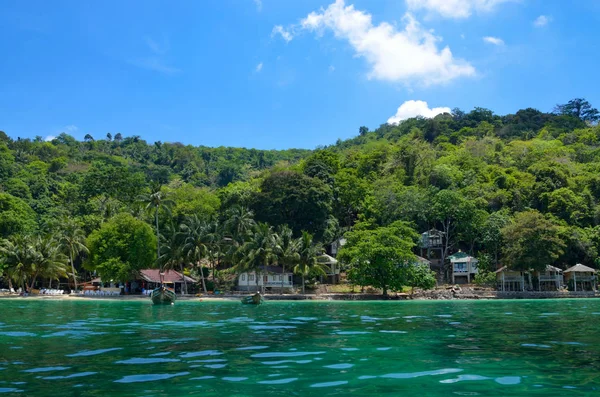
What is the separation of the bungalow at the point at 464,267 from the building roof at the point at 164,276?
3471 centimetres

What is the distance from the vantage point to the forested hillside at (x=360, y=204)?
62375 millimetres

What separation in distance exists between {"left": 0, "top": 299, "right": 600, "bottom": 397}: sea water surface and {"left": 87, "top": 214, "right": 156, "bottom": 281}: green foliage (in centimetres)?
3584

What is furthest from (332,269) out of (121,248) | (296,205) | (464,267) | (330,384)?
(330,384)

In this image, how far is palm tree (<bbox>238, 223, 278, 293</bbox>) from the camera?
59.1 metres

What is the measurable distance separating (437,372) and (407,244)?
46838mm

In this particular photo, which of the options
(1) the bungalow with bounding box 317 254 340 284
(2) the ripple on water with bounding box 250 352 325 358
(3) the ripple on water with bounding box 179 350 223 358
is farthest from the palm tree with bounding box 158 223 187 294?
(2) the ripple on water with bounding box 250 352 325 358

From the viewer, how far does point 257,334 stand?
69.6 ft

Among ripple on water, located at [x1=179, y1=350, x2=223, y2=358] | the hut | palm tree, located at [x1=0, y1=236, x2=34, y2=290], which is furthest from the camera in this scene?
Answer: the hut

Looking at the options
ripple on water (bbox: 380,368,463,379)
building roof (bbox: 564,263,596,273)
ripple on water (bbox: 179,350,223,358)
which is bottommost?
ripple on water (bbox: 179,350,223,358)

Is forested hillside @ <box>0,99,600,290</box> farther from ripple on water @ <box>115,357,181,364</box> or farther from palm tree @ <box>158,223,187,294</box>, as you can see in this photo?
ripple on water @ <box>115,357,181,364</box>

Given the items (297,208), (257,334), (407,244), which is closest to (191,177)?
(297,208)

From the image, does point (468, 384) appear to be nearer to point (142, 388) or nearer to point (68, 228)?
point (142, 388)

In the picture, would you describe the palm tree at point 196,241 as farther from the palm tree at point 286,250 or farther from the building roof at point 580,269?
the building roof at point 580,269

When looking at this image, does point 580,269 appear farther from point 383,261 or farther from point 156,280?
point 156,280
